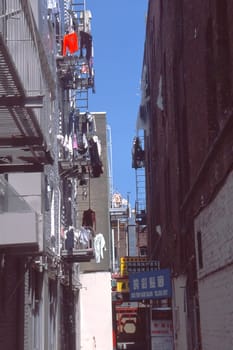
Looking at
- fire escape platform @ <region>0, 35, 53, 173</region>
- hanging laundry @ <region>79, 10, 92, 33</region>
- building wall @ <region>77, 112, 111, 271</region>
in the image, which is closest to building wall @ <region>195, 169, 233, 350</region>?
fire escape platform @ <region>0, 35, 53, 173</region>

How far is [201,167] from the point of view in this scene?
1085 centimetres

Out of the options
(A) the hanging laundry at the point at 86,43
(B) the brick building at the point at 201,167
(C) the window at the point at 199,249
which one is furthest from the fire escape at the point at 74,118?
(C) the window at the point at 199,249

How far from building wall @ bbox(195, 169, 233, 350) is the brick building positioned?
0.04 feet

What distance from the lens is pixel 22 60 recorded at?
8484 mm

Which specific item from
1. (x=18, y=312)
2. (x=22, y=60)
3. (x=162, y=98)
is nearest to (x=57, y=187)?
(x=162, y=98)

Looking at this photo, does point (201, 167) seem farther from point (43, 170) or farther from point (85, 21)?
point (85, 21)

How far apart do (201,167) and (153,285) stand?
6.56m

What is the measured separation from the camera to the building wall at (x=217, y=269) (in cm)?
875

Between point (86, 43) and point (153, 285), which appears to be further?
point (86, 43)

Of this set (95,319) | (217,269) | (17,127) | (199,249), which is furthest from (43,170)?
(95,319)

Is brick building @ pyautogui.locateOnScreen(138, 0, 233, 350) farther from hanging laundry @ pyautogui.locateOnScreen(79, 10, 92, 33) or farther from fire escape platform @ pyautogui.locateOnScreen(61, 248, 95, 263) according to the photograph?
hanging laundry @ pyautogui.locateOnScreen(79, 10, 92, 33)

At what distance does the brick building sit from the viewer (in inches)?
359

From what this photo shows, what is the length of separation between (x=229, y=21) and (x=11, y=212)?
16.7ft

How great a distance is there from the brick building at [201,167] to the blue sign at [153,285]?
0.37m
